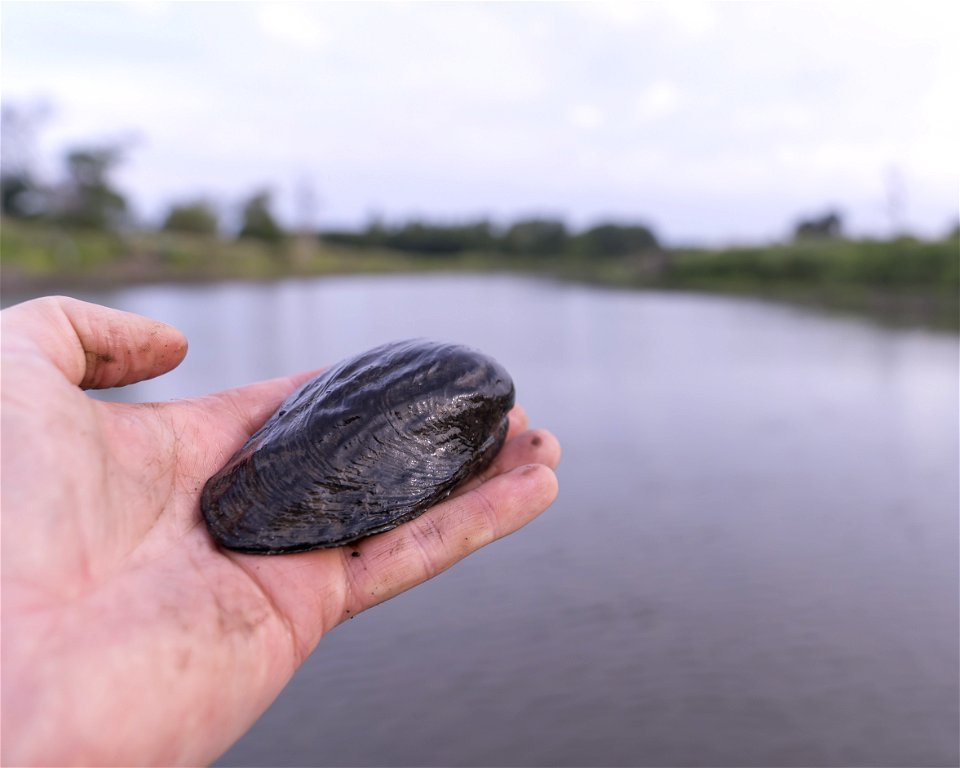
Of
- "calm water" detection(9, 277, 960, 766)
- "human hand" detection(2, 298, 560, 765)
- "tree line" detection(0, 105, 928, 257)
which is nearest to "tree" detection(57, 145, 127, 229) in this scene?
"tree line" detection(0, 105, 928, 257)

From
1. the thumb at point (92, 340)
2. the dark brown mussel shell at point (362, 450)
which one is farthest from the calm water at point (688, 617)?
the thumb at point (92, 340)

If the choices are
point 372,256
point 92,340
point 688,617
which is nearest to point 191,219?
point 372,256

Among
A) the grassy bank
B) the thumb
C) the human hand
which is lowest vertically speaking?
the human hand

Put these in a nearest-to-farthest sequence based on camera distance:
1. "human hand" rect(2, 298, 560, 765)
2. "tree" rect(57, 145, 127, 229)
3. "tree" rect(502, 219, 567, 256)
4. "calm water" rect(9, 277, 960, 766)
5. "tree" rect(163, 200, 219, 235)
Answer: "human hand" rect(2, 298, 560, 765) < "calm water" rect(9, 277, 960, 766) < "tree" rect(57, 145, 127, 229) < "tree" rect(163, 200, 219, 235) < "tree" rect(502, 219, 567, 256)

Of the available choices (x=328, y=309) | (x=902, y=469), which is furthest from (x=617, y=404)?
(x=328, y=309)

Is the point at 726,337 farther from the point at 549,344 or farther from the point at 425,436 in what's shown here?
the point at 425,436

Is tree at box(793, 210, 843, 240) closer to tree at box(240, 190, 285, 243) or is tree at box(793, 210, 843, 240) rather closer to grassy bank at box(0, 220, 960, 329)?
grassy bank at box(0, 220, 960, 329)

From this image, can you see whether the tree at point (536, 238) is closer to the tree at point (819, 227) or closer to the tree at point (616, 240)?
the tree at point (616, 240)
